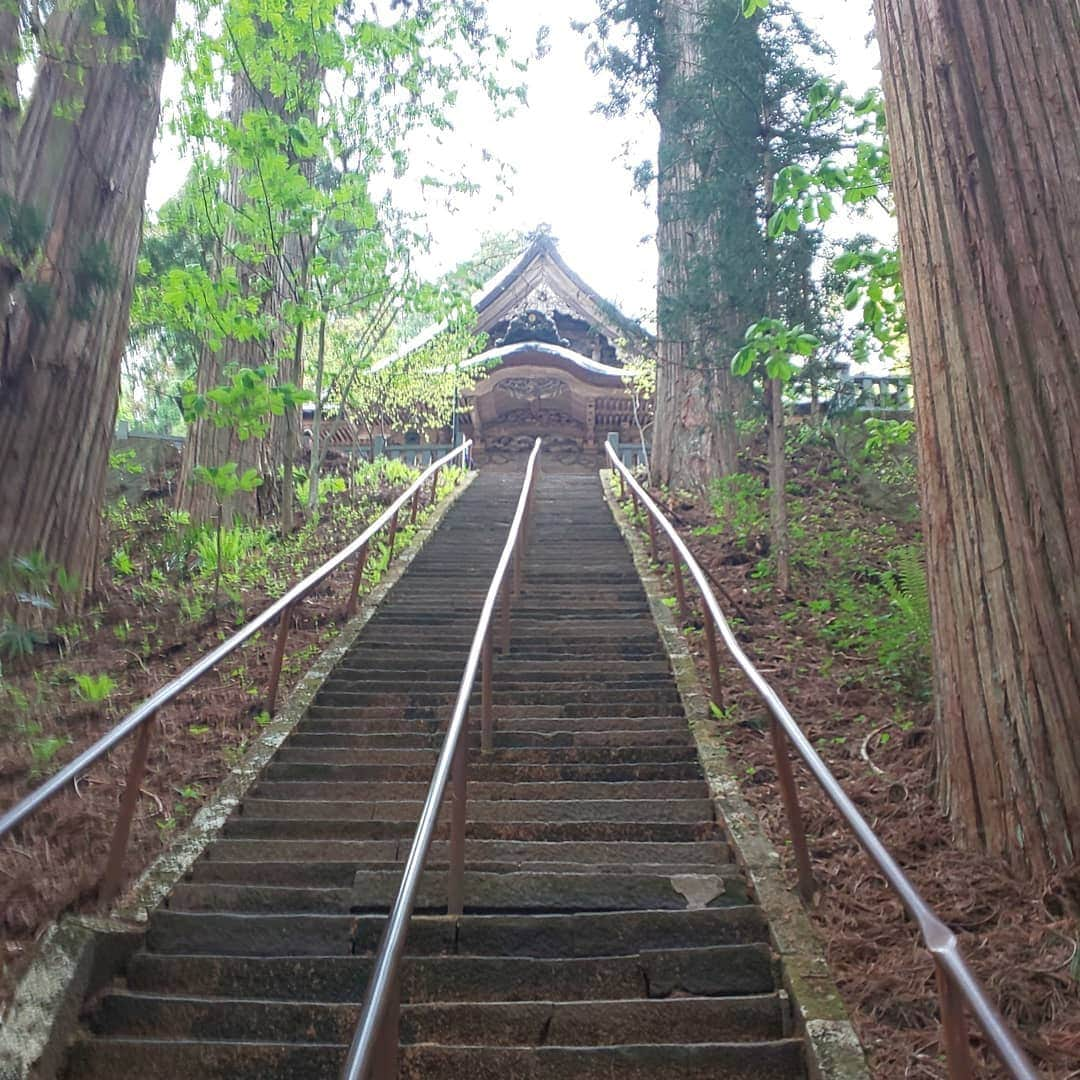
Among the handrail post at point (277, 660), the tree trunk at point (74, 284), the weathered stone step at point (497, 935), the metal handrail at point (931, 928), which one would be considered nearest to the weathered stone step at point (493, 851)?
the weathered stone step at point (497, 935)

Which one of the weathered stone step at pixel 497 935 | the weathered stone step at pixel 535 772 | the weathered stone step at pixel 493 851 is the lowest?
the weathered stone step at pixel 497 935

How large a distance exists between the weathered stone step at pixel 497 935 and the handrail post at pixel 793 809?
20 centimetres

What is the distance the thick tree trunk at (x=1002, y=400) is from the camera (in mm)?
2904

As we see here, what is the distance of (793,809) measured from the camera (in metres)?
3.13

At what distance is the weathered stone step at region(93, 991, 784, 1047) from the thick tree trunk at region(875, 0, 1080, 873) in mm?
1043

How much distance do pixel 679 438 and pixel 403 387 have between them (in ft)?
12.7

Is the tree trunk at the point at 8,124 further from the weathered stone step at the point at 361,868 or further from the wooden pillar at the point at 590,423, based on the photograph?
the wooden pillar at the point at 590,423

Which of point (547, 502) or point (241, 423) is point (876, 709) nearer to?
point (241, 423)

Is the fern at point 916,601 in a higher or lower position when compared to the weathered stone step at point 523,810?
higher

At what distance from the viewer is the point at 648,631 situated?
6.59 metres

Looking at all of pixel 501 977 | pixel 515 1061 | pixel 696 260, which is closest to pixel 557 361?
pixel 696 260

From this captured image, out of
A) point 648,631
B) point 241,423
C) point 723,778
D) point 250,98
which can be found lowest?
point 723,778

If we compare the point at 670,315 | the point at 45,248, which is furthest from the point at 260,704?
the point at 670,315

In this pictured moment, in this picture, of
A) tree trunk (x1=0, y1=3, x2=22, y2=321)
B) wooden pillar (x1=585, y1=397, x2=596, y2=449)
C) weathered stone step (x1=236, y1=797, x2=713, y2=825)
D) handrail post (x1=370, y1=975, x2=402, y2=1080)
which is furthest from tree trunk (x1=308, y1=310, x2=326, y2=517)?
wooden pillar (x1=585, y1=397, x2=596, y2=449)
